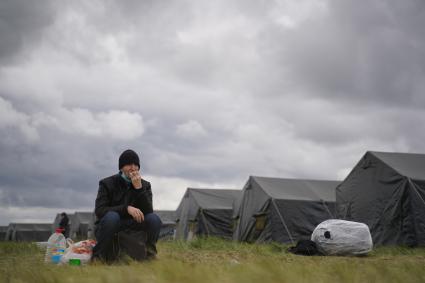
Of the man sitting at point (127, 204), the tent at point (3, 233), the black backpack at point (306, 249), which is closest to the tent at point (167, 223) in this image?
the black backpack at point (306, 249)

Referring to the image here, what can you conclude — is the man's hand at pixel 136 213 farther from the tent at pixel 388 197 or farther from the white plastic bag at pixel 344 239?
the tent at pixel 388 197

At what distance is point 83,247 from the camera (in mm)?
4141

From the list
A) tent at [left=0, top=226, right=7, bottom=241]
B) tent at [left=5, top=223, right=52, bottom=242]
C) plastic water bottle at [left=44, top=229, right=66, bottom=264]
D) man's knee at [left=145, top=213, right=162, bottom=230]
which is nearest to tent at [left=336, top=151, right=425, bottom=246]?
man's knee at [left=145, top=213, right=162, bottom=230]

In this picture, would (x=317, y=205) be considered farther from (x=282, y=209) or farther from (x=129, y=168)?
(x=129, y=168)

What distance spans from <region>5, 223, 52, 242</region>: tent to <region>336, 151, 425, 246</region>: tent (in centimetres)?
2764

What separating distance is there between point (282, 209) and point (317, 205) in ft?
3.77

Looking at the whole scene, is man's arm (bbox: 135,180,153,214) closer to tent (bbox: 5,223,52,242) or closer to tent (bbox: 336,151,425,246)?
tent (bbox: 336,151,425,246)

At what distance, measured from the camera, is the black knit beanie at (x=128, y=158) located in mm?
4105

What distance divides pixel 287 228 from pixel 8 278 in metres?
9.83

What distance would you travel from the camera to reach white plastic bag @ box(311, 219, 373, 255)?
22.3ft

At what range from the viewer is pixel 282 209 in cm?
1188

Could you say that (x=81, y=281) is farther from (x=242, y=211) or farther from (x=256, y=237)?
(x=242, y=211)

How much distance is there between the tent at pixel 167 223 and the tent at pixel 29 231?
439 inches

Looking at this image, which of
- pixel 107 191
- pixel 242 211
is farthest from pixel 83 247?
pixel 242 211
